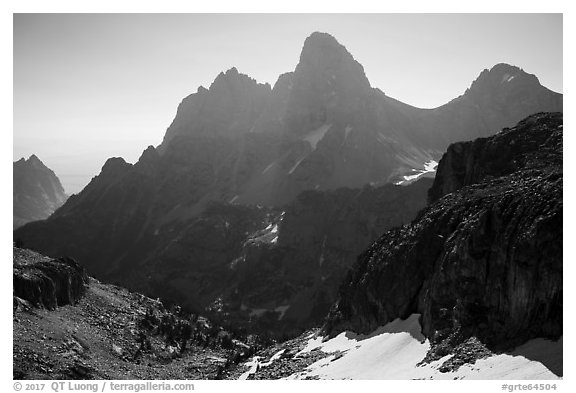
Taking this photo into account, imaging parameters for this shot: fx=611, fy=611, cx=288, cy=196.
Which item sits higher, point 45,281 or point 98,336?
point 45,281

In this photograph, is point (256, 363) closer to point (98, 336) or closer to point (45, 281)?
point (98, 336)

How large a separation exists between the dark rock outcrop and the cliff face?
4652 centimetres

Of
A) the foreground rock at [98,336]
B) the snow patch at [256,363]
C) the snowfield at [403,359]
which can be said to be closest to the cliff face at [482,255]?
the snowfield at [403,359]

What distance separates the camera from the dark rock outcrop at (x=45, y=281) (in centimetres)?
9625

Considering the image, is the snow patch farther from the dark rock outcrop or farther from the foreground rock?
the dark rock outcrop

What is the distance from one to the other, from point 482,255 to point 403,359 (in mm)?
15724

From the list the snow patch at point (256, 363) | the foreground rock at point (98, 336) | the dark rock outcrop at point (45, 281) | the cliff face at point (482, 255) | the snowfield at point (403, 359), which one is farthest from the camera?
the dark rock outcrop at point (45, 281)

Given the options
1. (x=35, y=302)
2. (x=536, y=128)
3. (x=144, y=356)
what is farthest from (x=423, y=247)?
(x=35, y=302)

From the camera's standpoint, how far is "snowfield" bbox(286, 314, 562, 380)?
56938mm

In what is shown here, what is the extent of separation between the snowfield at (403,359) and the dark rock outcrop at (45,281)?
42666mm

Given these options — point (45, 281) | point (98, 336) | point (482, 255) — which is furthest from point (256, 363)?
point (482, 255)

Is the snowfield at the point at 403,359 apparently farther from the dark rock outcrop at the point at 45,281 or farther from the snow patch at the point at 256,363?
the dark rock outcrop at the point at 45,281

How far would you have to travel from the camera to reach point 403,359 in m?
74.0

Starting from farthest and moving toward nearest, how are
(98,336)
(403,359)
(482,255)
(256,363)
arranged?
(98,336) < (256,363) < (403,359) < (482,255)
